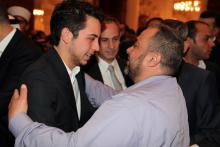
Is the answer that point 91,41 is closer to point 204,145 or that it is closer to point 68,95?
point 68,95

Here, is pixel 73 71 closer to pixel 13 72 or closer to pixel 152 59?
pixel 13 72

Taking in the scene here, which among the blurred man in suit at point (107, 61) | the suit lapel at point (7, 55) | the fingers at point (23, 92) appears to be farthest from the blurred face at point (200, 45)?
the fingers at point (23, 92)

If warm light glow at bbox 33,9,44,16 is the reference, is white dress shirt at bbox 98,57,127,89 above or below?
above

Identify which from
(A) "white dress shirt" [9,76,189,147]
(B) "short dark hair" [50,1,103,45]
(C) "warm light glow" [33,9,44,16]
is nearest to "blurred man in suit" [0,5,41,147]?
(B) "short dark hair" [50,1,103,45]

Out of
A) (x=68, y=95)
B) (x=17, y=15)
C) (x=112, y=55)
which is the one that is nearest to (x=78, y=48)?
(x=68, y=95)

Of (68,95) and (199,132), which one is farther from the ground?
(68,95)

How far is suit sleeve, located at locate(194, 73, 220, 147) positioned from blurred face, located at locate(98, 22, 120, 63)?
102cm

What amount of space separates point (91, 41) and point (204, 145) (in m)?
0.81

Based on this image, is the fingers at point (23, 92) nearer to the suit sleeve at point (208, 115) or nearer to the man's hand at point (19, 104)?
the man's hand at point (19, 104)

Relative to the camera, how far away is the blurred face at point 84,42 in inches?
75.6

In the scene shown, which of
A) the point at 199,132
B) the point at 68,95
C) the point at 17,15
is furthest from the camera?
the point at 17,15

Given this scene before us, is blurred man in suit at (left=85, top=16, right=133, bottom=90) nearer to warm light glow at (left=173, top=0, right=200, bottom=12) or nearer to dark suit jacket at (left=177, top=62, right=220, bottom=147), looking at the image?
dark suit jacket at (left=177, top=62, right=220, bottom=147)

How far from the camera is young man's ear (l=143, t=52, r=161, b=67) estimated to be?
153 cm

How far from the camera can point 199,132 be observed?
1.89 metres
